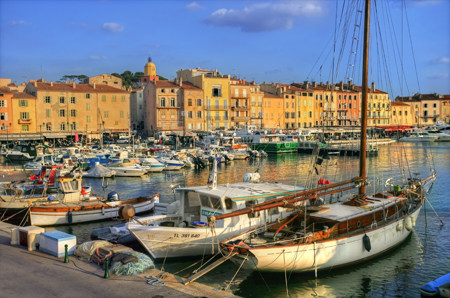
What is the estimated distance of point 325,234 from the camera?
16.0 m

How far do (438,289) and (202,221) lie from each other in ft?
28.9

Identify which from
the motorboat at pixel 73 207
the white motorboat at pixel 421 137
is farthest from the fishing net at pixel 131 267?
the white motorboat at pixel 421 137

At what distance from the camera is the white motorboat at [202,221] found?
1645 cm

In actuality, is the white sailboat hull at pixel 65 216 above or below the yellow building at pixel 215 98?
below

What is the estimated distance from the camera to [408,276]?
1642 centimetres

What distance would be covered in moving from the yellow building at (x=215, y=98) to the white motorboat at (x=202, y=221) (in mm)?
65816

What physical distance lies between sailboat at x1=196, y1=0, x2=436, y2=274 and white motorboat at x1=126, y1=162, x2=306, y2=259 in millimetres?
590

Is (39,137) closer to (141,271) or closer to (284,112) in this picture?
(284,112)

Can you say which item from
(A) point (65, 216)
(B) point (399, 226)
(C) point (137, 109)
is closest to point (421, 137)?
(C) point (137, 109)

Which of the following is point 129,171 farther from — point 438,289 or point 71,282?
point 438,289

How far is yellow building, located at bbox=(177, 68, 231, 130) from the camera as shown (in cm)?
8462

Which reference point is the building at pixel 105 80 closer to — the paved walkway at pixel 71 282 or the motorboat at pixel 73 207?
the motorboat at pixel 73 207

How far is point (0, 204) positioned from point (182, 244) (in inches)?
512

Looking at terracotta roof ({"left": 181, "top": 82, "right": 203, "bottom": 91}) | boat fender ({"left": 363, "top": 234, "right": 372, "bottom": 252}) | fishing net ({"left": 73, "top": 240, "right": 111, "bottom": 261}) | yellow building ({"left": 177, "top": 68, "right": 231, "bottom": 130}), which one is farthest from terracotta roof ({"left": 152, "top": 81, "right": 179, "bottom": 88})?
fishing net ({"left": 73, "top": 240, "right": 111, "bottom": 261})
